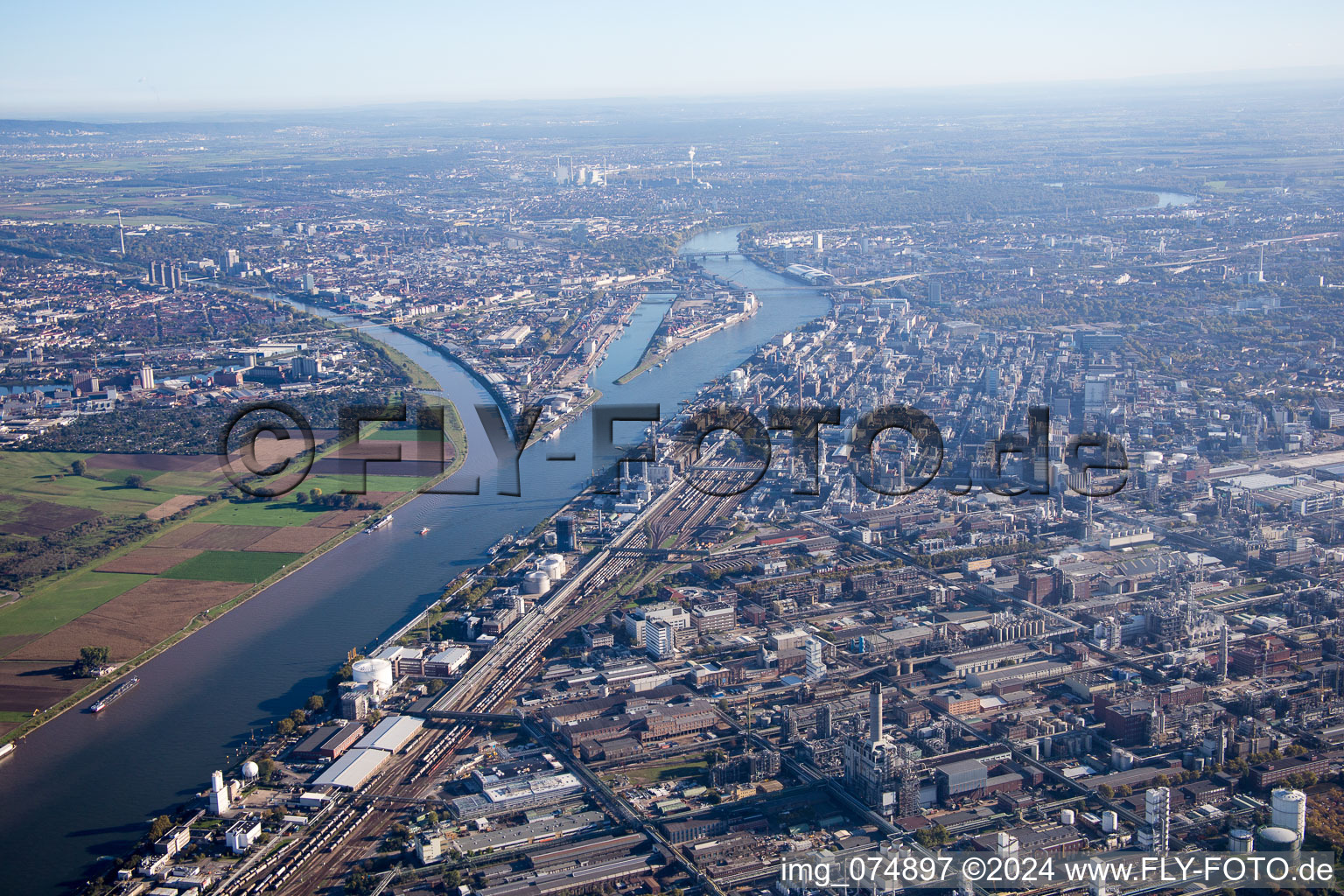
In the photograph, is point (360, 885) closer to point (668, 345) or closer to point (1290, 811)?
point (1290, 811)

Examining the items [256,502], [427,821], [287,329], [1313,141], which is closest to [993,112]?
[1313,141]

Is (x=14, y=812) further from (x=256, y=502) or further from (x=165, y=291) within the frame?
(x=165, y=291)

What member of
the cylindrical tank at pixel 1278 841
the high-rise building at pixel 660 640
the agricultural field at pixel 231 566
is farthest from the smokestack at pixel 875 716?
the agricultural field at pixel 231 566

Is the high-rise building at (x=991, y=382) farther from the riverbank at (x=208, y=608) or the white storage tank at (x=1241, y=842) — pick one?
the white storage tank at (x=1241, y=842)

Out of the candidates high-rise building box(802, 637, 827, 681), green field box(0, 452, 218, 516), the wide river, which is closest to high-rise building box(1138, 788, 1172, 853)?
high-rise building box(802, 637, 827, 681)

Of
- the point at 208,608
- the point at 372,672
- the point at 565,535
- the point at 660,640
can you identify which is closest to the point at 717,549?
the point at 565,535
